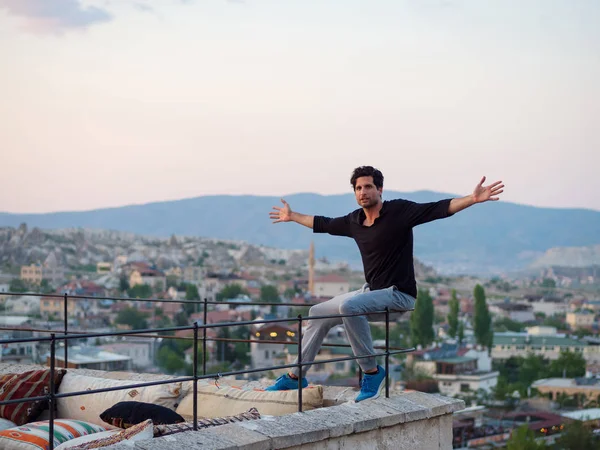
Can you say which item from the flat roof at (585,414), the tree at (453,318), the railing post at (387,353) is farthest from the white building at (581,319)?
the railing post at (387,353)

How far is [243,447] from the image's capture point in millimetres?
5219

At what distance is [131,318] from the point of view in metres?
123

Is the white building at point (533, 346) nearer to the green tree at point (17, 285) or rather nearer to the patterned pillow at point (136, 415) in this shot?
the green tree at point (17, 285)

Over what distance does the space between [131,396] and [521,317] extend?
146 meters

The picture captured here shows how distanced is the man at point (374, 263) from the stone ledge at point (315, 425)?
26 centimetres

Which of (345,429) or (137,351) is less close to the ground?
(345,429)

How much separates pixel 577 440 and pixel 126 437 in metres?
70.6

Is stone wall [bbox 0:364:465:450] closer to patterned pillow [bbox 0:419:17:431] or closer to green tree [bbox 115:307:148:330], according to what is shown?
patterned pillow [bbox 0:419:17:431]

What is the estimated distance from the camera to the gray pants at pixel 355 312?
6230mm

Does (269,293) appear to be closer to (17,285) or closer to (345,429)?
(17,285)

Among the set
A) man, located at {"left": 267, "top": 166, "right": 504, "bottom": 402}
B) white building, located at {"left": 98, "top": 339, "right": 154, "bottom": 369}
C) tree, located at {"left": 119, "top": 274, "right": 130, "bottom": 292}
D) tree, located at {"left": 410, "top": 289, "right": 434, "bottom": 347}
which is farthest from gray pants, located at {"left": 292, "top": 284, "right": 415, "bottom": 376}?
tree, located at {"left": 119, "top": 274, "right": 130, "bottom": 292}

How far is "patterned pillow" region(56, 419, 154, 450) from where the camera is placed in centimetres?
531

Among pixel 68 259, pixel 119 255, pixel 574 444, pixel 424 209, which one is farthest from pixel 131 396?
pixel 119 255

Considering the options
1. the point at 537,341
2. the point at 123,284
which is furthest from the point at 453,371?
the point at 123,284
